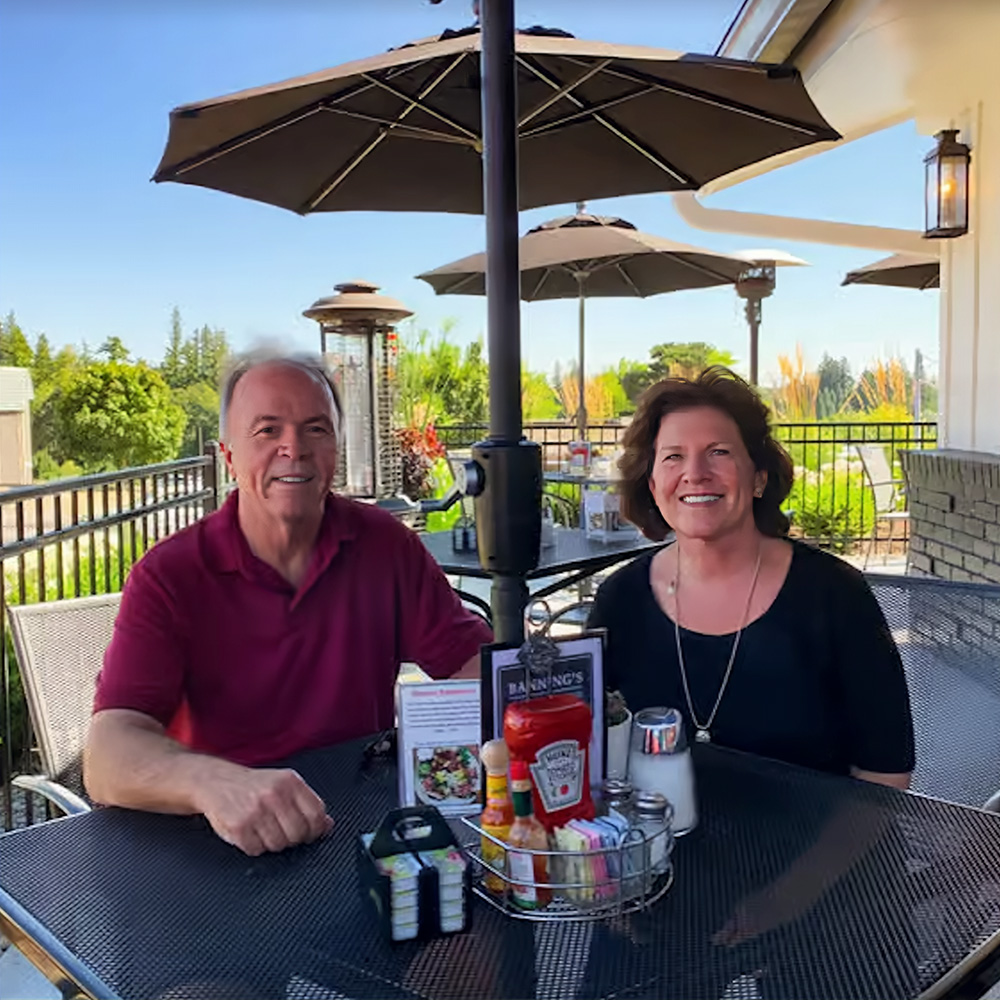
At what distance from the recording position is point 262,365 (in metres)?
1.69

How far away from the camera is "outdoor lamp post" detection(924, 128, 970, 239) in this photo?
4.09m

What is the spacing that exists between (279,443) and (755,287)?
7567 mm

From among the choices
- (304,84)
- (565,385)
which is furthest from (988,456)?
(565,385)

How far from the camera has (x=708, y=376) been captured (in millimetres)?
1732

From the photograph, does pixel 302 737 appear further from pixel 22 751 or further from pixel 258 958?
pixel 22 751

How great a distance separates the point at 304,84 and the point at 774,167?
415 cm

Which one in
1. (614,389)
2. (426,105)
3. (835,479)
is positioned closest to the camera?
(426,105)

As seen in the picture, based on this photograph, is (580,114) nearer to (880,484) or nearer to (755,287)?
(880,484)

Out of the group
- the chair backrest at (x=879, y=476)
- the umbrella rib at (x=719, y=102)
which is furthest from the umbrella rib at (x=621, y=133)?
the chair backrest at (x=879, y=476)

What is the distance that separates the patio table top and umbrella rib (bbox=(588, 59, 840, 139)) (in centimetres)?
132

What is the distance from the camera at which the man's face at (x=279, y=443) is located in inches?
64.5

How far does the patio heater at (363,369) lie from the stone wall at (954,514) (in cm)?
392

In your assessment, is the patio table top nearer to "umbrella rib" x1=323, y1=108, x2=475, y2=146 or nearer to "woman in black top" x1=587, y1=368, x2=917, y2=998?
"woman in black top" x1=587, y1=368, x2=917, y2=998

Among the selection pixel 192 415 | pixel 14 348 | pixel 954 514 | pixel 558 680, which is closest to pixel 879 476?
pixel 954 514
